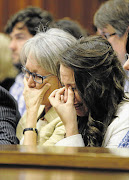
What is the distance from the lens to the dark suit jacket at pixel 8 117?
68.9 inches

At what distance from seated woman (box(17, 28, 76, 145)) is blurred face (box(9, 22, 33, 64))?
1234 mm

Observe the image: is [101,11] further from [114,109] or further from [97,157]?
[97,157]

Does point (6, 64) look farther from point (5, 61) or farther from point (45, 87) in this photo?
point (45, 87)

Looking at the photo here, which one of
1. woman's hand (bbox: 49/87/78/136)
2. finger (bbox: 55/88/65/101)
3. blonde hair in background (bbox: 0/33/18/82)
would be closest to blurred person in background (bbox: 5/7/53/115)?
blonde hair in background (bbox: 0/33/18/82)

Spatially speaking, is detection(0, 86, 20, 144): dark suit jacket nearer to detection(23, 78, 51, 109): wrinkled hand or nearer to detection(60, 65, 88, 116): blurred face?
detection(23, 78, 51, 109): wrinkled hand

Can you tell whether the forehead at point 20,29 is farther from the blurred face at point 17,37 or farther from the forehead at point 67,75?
the forehead at point 67,75

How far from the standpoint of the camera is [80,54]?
4.77ft

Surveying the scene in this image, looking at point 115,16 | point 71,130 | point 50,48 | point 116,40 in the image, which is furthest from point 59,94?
point 115,16

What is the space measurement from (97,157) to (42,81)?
1.31 m

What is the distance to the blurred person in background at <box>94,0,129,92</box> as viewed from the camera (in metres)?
2.17

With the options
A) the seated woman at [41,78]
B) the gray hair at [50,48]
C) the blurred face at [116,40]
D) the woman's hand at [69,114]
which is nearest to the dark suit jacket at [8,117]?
the seated woman at [41,78]

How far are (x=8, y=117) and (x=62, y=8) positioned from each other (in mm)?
2660

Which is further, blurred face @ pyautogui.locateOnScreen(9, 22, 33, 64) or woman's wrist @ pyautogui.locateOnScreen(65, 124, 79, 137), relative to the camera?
blurred face @ pyautogui.locateOnScreen(9, 22, 33, 64)

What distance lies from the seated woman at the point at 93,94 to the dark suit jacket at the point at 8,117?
0.38 meters
